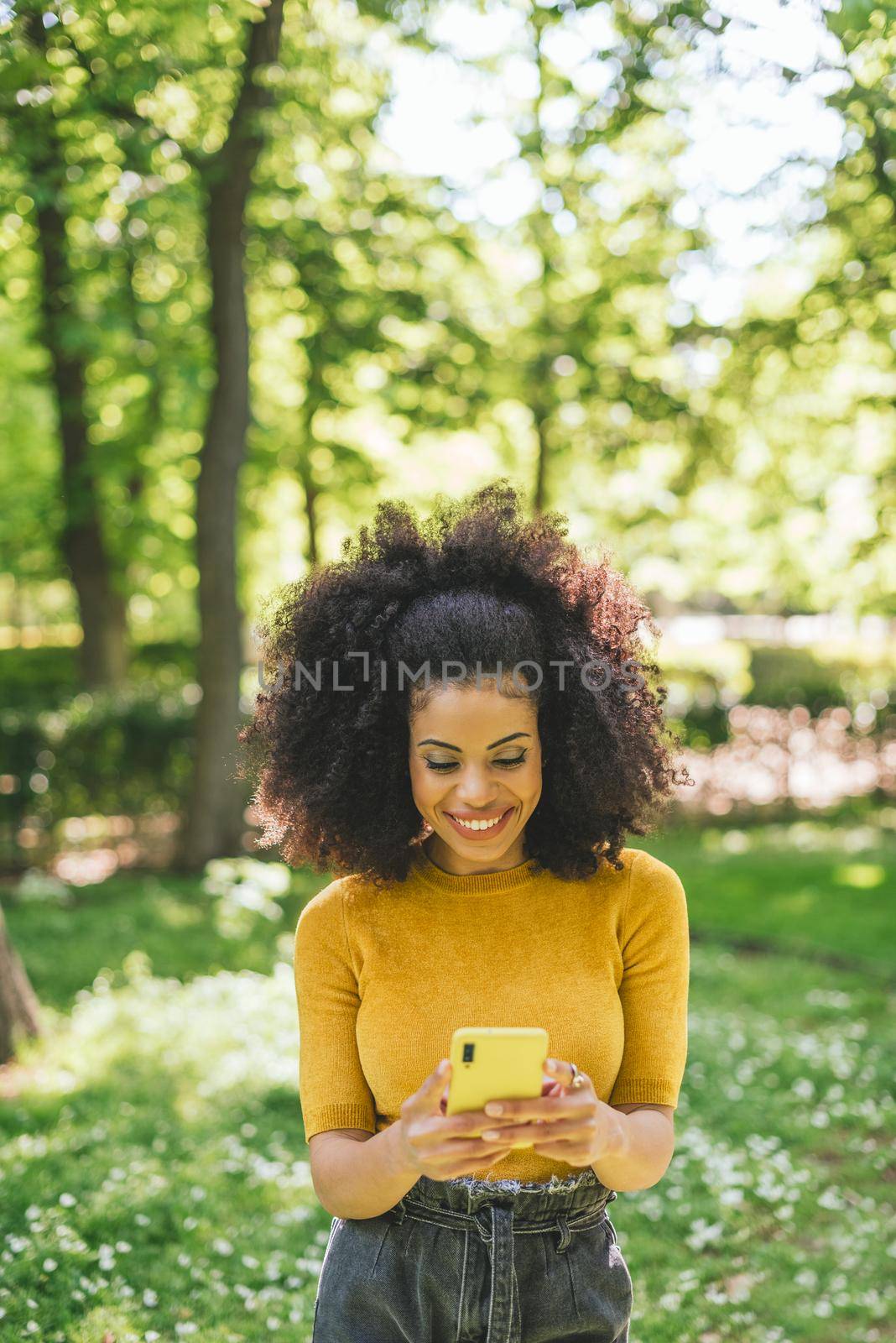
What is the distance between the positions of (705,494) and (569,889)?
1606 cm

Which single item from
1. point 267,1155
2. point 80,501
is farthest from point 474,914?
point 80,501

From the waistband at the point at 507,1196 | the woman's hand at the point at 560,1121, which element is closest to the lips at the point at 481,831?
the woman's hand at the point at 560,1121

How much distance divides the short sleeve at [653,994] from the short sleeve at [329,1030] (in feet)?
1.55

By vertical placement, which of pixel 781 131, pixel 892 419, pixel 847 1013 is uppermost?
pixel 781 131

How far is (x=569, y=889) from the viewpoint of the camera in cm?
219

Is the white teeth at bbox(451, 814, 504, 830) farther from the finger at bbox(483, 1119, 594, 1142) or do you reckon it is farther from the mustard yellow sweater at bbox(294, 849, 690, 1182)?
the finger at bbox(483, 1119, 594, 1142)

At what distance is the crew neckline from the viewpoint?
2.20 meters

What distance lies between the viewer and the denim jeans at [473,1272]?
2012 mm

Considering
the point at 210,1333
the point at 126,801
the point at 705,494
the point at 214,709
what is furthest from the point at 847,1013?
the point at 705,494

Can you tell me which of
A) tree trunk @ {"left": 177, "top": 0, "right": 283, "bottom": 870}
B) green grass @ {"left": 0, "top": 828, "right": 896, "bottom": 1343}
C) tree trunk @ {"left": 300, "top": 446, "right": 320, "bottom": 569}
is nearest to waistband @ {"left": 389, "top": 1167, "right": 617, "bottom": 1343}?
green grass @ {"left": 0, "top": 828, "right": 896, "bottom": 1343}

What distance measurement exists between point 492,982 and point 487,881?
0.67ft

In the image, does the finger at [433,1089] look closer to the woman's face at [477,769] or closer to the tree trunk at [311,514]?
the woman's face at [477,769]

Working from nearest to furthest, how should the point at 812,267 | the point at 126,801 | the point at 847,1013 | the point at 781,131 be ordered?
1. the point at 847,1013
2. the point at 781,131
3. the point at 126,801
4. the point at 812,267

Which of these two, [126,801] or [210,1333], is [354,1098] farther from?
[126,801]
